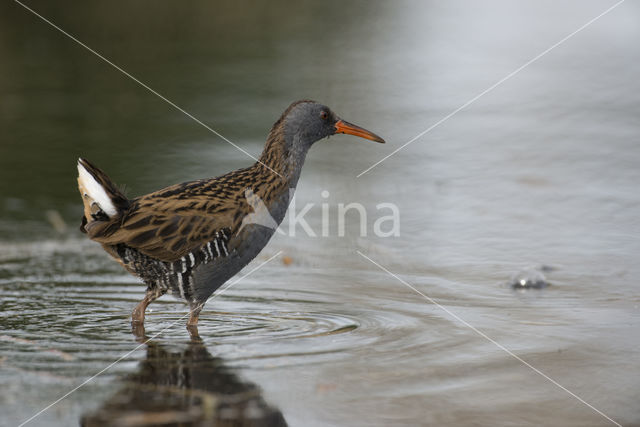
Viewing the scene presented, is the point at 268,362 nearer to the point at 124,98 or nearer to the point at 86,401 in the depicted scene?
the point at 86,401

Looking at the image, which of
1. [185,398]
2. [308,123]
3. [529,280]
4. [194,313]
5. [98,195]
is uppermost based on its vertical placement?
[308,123]

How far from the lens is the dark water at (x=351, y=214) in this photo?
3.68 meters

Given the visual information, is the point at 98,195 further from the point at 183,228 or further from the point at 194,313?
the point at 194,313

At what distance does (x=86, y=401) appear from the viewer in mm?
3496

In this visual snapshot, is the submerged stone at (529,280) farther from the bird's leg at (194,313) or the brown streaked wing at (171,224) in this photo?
the bird's leg at (194,313)

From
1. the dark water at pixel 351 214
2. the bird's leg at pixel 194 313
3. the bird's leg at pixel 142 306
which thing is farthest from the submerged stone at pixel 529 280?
the bird's leg at pixel 142 306

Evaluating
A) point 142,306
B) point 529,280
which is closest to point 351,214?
point 529,280

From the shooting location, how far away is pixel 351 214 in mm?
6688

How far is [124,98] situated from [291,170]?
4758 millimetres

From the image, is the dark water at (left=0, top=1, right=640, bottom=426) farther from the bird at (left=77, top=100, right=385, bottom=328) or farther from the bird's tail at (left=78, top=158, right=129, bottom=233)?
the bird's tail at (left=78, top=158, right=129, bottom=233)

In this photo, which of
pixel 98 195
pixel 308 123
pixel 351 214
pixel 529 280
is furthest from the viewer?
pixel 351 214

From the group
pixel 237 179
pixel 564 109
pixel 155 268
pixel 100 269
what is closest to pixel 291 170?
pixel 237 179

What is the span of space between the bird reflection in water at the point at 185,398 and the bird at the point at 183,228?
27.3 inches

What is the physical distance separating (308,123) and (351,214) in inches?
57.1
